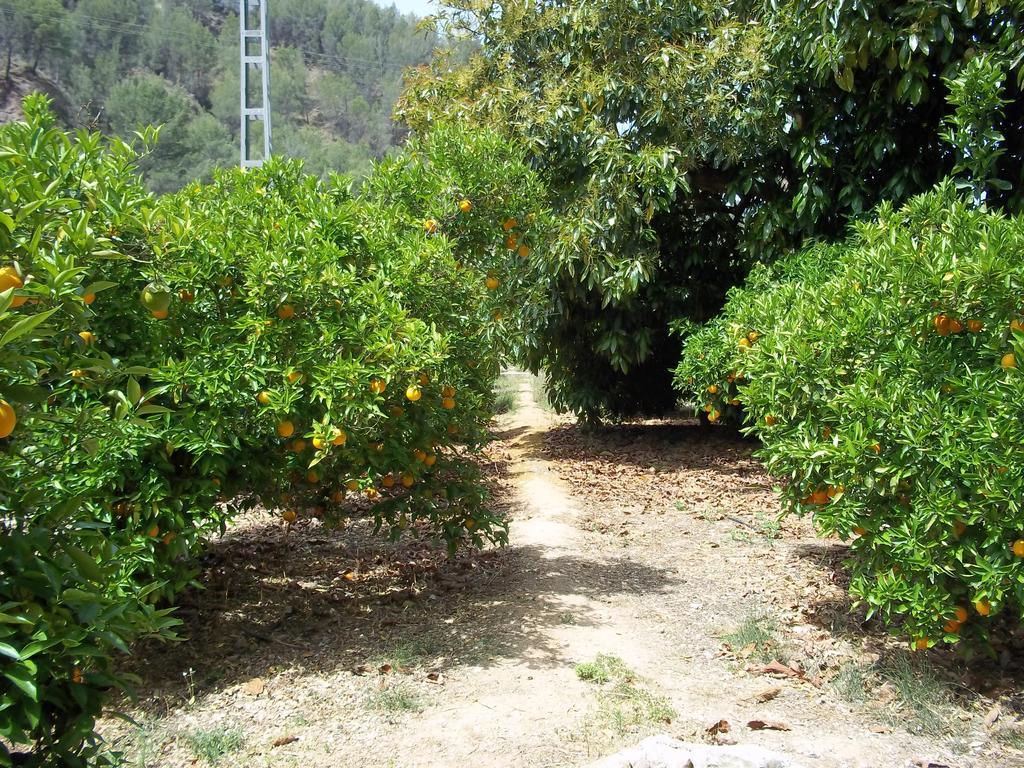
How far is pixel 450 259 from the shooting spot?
423cm

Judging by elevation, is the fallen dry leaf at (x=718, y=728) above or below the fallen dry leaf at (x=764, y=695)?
above

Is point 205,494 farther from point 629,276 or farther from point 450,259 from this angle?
point 629,276

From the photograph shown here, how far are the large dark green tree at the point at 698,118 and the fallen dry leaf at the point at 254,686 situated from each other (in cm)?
485

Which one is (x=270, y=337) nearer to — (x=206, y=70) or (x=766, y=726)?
(x=766, y=726)

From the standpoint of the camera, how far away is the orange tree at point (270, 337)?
10.4ft

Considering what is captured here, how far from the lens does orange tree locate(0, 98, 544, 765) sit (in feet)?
10.4

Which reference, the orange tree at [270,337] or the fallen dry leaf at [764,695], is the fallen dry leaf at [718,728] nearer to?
the fallen dry leaf at [764,695]

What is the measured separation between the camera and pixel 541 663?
405cm

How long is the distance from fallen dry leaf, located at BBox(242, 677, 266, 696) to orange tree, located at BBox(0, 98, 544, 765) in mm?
553

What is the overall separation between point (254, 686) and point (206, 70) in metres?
60.2

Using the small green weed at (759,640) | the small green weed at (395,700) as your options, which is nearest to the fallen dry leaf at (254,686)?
the small green weed at (395,700)

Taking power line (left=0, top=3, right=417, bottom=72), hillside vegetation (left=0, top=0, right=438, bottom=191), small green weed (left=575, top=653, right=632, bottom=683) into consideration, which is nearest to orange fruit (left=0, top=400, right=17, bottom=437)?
small green weed (left=575, top=653, right=632, bottom=683)

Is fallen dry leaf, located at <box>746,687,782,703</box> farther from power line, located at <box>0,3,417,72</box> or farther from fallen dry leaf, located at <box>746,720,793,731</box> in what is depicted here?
power line, located at <box>0,3,417,72</box>

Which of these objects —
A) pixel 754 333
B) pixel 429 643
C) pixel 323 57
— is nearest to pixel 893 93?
pixel 754 333
